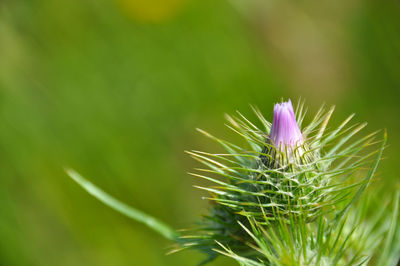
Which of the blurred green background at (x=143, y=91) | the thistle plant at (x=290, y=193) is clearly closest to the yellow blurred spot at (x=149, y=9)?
the blurred green background at (x=143, y=91)

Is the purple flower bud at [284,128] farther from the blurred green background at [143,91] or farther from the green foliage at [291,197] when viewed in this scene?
the blurred green background at [143,91]

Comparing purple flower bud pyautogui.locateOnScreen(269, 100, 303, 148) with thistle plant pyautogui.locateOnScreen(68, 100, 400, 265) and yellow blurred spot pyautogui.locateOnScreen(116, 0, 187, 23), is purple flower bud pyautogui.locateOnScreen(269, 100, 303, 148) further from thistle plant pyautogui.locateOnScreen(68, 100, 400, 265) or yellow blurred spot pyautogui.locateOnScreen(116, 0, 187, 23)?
yellow blurred spot pyautogui.locateOnScreen(116, 0, 187, 23)

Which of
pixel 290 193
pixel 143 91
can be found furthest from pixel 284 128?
pixel 143 91

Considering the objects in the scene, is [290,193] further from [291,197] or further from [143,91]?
[143,91]

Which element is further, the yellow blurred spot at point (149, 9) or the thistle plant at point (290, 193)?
the yellow blurred spot at point (149, 9)

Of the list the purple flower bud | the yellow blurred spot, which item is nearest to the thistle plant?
the purple flower bud

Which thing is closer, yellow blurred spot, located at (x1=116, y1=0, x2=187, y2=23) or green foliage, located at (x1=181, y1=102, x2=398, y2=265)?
green foliage, located at (x1=181, y1=102, x2=398, y2=265)

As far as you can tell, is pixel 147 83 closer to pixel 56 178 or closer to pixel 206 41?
pixel 206 41
